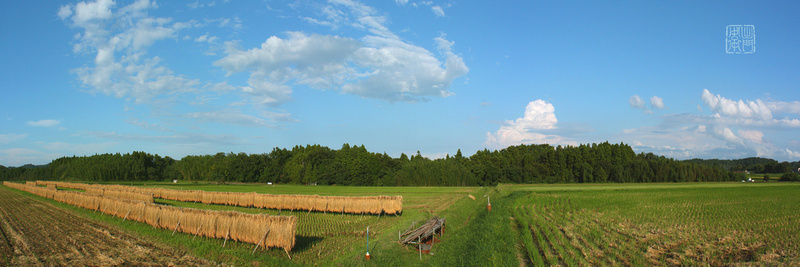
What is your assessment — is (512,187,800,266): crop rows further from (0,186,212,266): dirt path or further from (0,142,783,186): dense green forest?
(0,142,783,186): dense green forest

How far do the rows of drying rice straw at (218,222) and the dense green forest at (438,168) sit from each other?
3078 inches

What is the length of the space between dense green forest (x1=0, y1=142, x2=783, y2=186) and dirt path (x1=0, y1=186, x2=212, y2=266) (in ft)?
266

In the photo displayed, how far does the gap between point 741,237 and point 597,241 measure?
25.2ft

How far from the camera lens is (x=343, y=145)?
378 feet

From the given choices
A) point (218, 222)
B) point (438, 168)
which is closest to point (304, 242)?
point (218, 222)

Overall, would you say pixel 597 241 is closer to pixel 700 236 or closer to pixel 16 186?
pixel 700 236

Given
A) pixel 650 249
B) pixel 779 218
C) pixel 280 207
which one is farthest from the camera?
pixel 280 207

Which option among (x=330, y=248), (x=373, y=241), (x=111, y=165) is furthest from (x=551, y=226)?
(x=111, y=165)

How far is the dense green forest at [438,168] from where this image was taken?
99.0 metres

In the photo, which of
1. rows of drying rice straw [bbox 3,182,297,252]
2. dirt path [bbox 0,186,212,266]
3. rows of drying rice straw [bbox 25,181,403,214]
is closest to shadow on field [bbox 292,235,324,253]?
rows of drying rice straw [bbox 3,182,297,252]

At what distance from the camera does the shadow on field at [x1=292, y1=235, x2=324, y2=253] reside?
16.9 meters

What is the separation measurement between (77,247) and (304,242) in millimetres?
9498

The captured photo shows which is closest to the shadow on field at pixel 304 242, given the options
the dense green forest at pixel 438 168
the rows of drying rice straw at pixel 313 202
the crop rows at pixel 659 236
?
the crop rows at pixel 659 236

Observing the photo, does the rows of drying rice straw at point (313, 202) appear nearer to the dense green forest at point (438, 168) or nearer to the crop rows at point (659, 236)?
the crop rows at point (659, 236)
